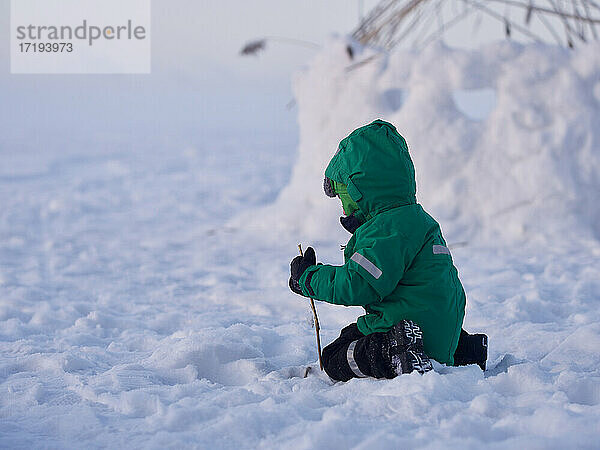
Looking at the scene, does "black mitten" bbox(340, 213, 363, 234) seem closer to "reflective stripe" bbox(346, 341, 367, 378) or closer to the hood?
the hood

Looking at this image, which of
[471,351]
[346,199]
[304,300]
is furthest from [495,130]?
[346,199]

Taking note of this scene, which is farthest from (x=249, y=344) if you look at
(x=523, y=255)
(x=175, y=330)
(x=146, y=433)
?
(x=523, y=255)

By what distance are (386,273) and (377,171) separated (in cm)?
33

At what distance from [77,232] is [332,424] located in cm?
467

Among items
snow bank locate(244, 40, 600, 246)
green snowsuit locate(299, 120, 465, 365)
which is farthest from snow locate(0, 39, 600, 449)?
green snowsuit locate(299, 120, 465, 365)

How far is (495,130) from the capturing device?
4.94 metres

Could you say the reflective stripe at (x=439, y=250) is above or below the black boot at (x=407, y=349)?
above

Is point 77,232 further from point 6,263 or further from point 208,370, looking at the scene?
point 208,370

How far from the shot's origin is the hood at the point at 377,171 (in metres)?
2.14

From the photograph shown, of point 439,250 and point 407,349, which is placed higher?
point 439,250

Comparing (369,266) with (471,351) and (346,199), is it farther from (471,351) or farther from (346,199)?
(471,351)

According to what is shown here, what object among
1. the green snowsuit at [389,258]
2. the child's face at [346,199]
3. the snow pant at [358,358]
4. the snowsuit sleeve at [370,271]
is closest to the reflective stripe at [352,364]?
the snow pant at [358,358]

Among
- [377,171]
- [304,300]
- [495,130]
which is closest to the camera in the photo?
[377,171]

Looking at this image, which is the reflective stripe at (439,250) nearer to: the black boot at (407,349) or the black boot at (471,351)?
the black boot at (407,349)
